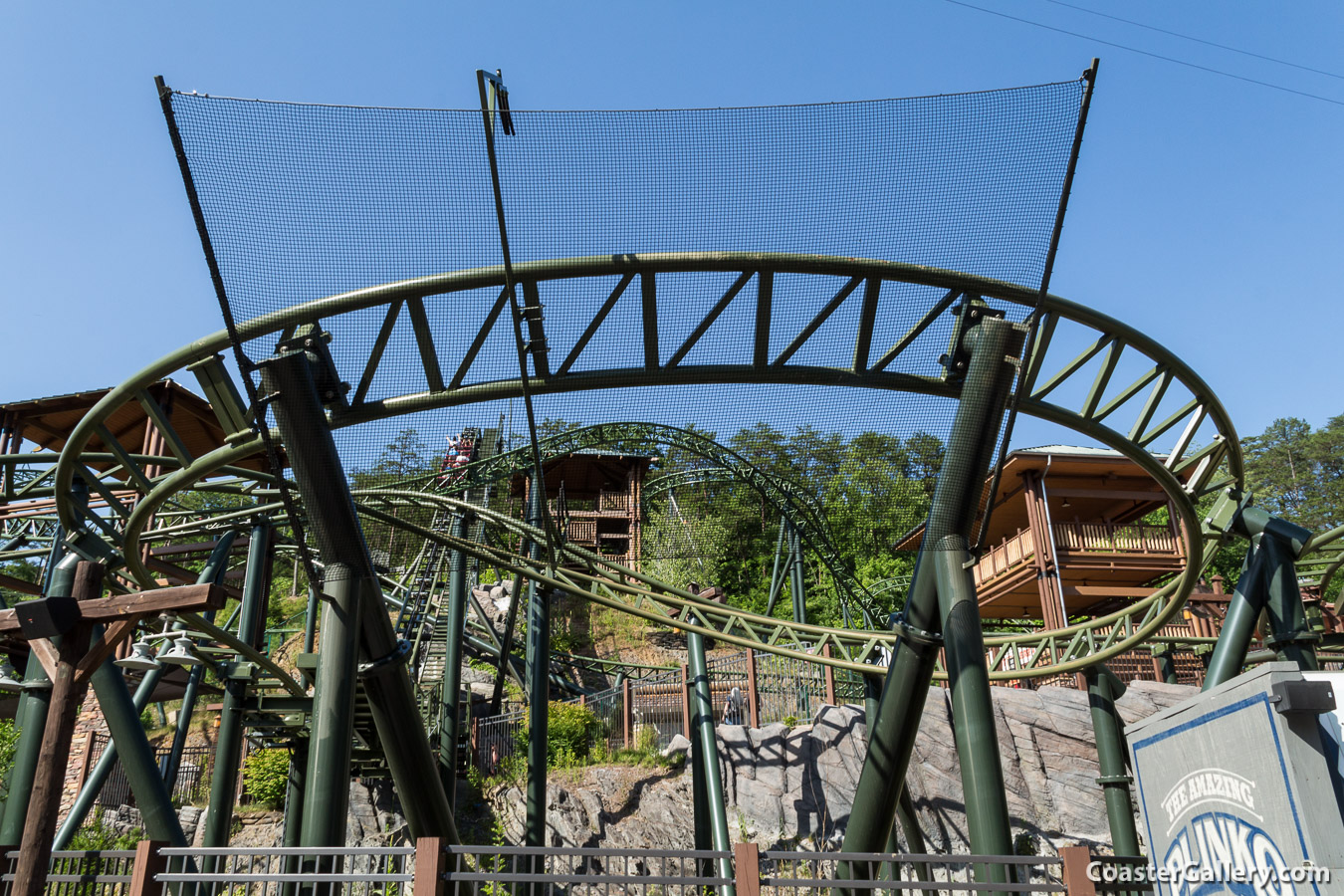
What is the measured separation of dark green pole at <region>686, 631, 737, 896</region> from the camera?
10.0 m

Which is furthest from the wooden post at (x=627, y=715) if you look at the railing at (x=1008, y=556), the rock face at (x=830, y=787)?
the railing at (x=1008, y=556)

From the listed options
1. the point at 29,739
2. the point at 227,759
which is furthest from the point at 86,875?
the point at 227,759

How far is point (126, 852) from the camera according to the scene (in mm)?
5922

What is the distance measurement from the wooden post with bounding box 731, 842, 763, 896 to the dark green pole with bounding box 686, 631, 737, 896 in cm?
511

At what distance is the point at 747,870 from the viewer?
478 cm

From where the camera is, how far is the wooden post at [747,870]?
4.75 meters

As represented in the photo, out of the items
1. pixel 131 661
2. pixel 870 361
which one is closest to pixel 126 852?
pixel 131 661

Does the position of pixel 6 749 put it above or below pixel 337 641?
above

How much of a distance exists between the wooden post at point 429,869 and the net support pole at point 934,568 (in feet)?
8.27

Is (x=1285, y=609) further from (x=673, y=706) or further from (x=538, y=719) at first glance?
(x=673, y=706)

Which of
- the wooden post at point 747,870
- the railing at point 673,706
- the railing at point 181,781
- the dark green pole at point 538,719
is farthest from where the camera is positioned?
the railing at point 181,781

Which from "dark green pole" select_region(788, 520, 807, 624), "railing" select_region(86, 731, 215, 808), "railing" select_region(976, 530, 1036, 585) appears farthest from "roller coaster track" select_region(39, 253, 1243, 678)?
"railing" select_region(976, 530, 1036, 585)

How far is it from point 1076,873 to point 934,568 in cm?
181

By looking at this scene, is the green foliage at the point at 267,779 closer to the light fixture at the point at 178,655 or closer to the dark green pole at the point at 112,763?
the dark green pole at the point at 112,763
